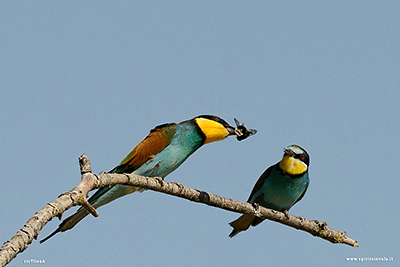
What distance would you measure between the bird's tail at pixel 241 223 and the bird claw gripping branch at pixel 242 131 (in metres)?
1.00

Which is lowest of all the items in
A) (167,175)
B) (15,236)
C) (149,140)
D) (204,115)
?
(15,236)

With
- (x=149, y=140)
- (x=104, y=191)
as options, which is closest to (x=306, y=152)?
(x=149, y=140)

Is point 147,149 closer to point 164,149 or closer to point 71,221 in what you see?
point 164,149

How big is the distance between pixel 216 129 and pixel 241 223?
1280 mm

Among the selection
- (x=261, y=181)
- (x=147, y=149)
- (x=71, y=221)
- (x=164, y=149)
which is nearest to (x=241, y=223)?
(x=261, y=181)

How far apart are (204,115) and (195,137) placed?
0.43 metres

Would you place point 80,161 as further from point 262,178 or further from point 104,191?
point 262,178

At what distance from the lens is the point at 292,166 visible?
6.02 meters

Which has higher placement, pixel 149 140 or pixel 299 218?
pixel 149 140

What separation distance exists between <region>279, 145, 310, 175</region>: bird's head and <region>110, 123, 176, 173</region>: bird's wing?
59.7 inches

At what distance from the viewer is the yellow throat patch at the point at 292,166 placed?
19.7 feet

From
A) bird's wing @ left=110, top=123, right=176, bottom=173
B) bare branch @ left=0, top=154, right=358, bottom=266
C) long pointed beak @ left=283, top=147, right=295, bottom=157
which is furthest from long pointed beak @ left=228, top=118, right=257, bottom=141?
bare branch @ left=0, top=154, right=358, bottom=266

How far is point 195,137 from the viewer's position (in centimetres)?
555

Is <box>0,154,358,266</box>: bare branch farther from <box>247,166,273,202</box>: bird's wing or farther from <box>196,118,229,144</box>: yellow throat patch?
<box>196,118,229,144</box>: yellow throat patch
